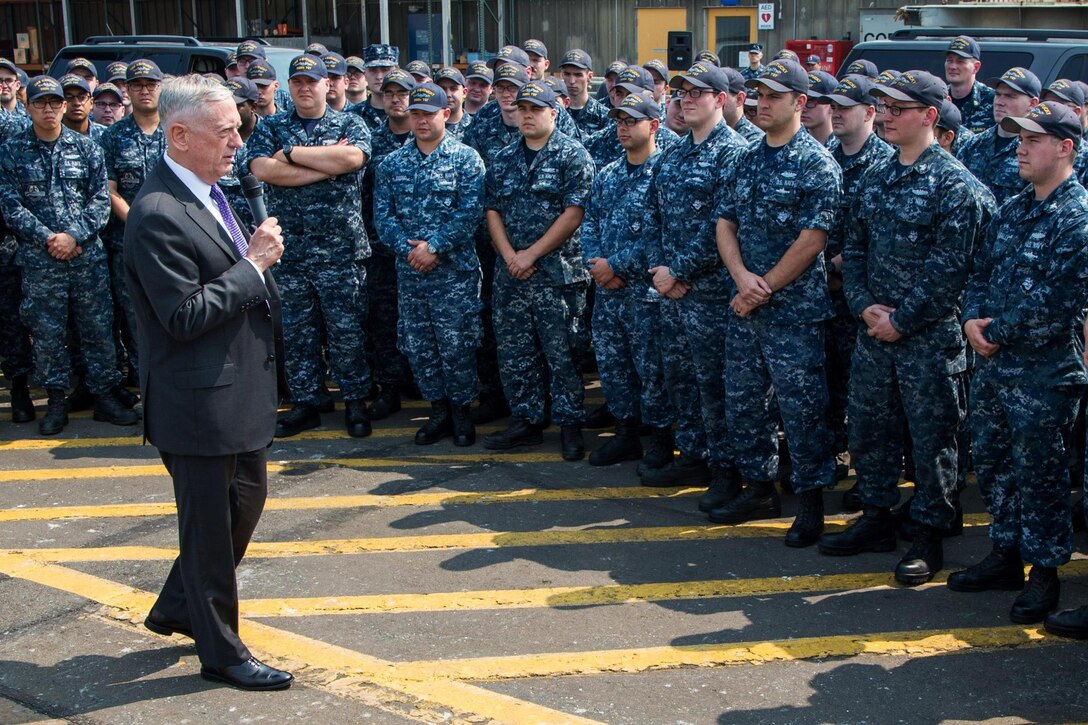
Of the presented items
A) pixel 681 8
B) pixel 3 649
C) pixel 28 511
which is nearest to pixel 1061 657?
pixel 3 649

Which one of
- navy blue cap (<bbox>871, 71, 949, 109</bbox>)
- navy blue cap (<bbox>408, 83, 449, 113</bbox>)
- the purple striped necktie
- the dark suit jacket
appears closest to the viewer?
the dark suit jacket

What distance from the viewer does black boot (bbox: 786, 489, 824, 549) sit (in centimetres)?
578

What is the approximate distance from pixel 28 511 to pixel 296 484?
1.40 metres

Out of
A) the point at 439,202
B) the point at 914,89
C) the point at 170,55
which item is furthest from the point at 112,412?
the point at 170,55

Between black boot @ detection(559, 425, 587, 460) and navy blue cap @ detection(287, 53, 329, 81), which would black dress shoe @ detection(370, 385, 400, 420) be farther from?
navy blue cap @ detection(287, 53, 329, 81)

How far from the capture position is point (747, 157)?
19.2ft

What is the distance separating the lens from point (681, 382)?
6570 mm

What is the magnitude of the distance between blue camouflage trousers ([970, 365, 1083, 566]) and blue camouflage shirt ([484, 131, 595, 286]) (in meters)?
2.82

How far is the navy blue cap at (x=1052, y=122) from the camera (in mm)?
4680

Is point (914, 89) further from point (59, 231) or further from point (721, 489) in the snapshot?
point (59, 231)

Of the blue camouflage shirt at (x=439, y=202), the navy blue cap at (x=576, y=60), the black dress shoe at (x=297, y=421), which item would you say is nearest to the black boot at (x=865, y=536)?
the blue camouflage shirt at (x=439, y=202)

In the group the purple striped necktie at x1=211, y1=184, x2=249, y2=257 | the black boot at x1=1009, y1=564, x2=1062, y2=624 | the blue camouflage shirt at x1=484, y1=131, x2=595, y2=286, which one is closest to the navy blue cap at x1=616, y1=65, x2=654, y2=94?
the blue camouflage shirt at x1=484, y1=131, x2=595, y2=286

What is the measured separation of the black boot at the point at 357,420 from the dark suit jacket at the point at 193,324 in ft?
11.6

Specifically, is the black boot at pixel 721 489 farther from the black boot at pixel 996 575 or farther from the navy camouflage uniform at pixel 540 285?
the black boot at pixel 996 575
